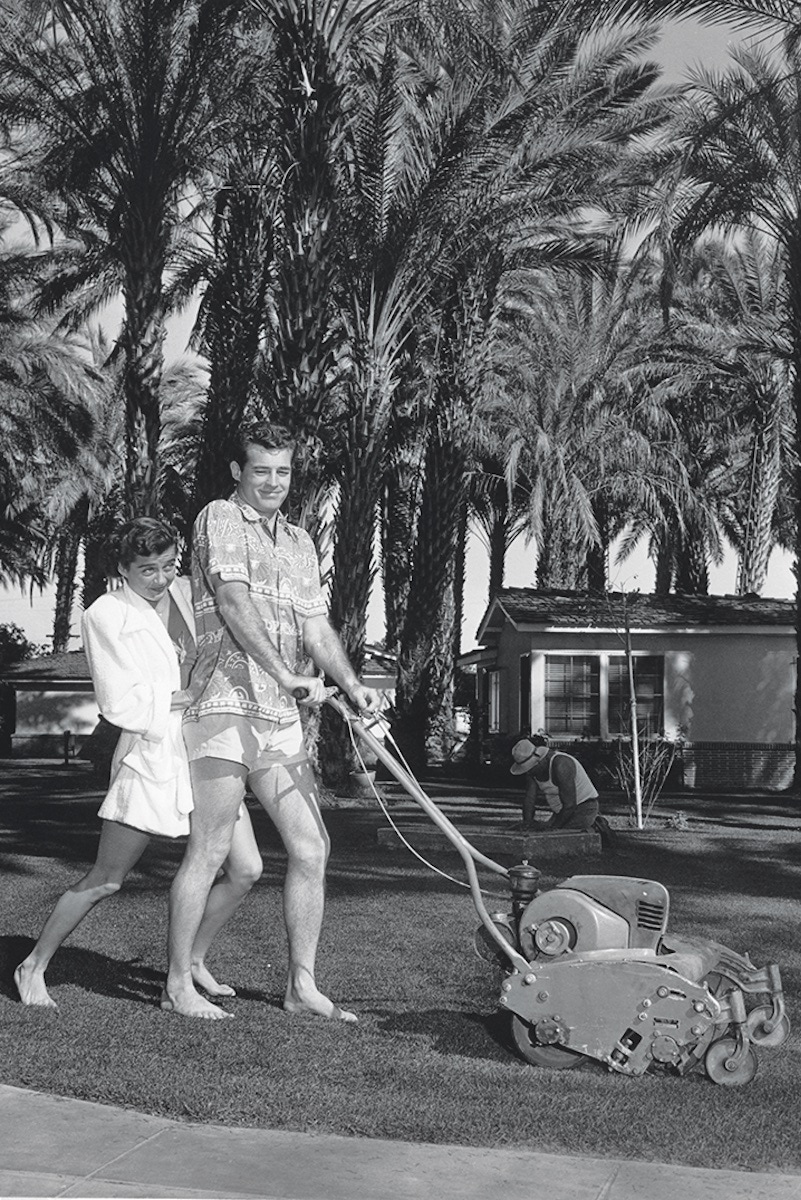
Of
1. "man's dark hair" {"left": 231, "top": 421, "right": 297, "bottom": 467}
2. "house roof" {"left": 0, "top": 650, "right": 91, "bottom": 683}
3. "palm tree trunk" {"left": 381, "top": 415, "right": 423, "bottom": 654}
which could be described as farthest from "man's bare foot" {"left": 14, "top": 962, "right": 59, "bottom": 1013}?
"house roof" {"left": 0, "top": 650, "right": 91, "bottom": 683}

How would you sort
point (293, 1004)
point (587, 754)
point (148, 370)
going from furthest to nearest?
point (587, 754)
point (148, 370)
point (293, 1004)

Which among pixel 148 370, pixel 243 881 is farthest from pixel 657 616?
pixel 243 881

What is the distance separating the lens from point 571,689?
27.0 meters

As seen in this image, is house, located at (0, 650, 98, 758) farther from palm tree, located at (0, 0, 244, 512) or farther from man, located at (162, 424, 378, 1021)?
man, located at (162, 424, 378, 1021)

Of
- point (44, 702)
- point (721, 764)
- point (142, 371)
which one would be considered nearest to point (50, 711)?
point (44, 702)

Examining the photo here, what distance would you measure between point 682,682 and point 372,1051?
22972mm

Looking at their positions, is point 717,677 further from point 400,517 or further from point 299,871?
point 299,871

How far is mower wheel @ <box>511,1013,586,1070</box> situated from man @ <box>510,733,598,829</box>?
6.79 metres

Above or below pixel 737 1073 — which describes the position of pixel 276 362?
above

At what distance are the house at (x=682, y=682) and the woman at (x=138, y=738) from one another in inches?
835

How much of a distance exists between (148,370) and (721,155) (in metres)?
8.00

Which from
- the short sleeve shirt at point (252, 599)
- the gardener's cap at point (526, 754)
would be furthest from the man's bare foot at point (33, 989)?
the gardener's cap at point (526, 754)

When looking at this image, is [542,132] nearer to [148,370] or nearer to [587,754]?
[148,370]

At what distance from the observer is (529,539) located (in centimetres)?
4069
